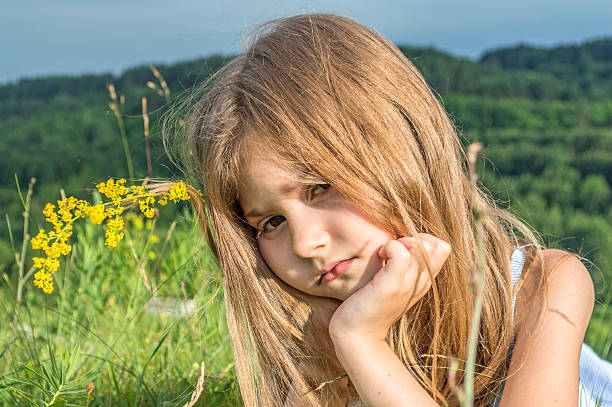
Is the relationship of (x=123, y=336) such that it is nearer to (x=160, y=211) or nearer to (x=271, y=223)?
(x=271, y=223)

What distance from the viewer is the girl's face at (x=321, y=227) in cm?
150

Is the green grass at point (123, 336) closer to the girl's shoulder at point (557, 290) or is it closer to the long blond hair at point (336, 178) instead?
the long blond hair at point (336, 178)

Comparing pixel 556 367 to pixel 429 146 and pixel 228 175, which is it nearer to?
pixel 429 146

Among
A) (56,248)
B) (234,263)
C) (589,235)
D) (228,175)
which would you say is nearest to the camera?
(56,248)

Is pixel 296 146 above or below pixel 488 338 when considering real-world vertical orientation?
above

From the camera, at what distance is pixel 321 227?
1.50 meters

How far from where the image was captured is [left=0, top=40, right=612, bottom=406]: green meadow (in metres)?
1.98

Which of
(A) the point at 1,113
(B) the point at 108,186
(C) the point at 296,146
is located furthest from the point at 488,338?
(A) the point at 1,113

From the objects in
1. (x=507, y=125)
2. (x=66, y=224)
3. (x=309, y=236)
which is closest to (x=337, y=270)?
(x=309, y=236)

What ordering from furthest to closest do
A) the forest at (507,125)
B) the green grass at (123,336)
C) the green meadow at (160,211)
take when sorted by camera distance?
1. the forest at (507,125)
2. the green meadow at (160,211)
3. the green grass at (123,336)

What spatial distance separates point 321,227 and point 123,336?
1263 millimetres

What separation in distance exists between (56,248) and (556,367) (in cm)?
117

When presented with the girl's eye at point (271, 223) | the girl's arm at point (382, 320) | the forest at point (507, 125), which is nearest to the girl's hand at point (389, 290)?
the girl's arm at point (382, 320)

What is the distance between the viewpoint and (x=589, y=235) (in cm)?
1480
